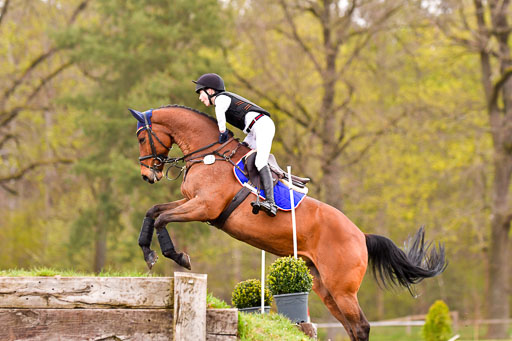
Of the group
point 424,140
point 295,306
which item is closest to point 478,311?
point 424,140

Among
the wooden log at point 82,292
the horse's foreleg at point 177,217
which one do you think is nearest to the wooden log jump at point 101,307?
the wooden log at point 82,292

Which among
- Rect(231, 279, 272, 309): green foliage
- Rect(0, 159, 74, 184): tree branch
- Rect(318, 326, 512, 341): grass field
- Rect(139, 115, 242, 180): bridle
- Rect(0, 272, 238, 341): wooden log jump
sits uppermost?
Rect(0, 159, 74, 184): tree branch

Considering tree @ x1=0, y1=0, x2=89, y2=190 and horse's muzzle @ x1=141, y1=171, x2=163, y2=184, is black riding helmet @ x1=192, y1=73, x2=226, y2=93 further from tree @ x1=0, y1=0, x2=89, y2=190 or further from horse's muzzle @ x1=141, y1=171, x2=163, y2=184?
tree @ x1=0, y1=0, x2=89, y2=190

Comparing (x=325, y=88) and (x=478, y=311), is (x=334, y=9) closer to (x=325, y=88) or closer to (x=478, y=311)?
(x=325, y=88)

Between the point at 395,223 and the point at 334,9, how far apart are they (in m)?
11.3

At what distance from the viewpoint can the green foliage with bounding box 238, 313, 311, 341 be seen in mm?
4949

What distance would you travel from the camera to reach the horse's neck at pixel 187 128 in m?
6.36

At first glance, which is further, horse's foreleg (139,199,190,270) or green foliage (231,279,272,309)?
green foliage (231,279,272,309)

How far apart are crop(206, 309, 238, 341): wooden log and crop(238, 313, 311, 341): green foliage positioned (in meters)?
0.12

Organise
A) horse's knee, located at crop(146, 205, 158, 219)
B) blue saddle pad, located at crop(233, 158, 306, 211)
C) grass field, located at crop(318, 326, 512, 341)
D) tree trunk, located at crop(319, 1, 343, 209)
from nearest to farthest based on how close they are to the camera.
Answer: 1. horse's knee, located at crop(146, 205, 158, 219)
2. blue saddle pad, located at crop(233, 158, 306, 211)
3. tree trunk, located at crop(319, 1, 343, 209)
4. grass field, located at crop(318, 326, 512, 341)

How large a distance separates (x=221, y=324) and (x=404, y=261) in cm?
283

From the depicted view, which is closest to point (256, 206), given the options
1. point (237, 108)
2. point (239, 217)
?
point (239, 217)

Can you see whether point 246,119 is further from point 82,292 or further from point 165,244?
point 82,292

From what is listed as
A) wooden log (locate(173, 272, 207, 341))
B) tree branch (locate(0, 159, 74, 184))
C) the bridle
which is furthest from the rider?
tree branch (locate(0, 159, 74, 184))
